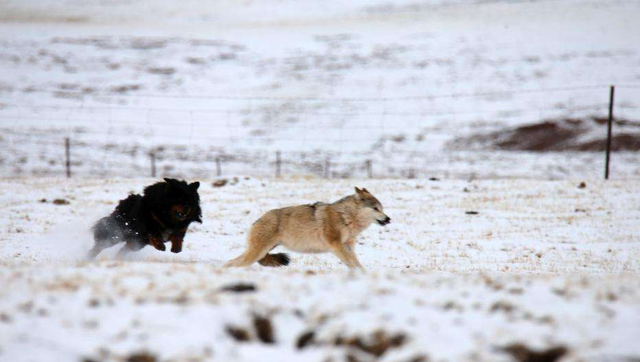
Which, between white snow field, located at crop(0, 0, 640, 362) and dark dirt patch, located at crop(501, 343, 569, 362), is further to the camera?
white snow field, located at crop(0, 0, 640, 362)

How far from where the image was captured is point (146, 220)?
1009 cm

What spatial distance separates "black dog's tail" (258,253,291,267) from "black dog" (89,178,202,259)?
1.82m

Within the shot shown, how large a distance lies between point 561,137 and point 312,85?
22304 mm

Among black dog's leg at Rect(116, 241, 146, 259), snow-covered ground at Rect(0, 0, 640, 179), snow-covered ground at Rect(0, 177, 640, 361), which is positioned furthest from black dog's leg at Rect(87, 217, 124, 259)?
snow-covered ground at Rect(0, 0, 640, 179)

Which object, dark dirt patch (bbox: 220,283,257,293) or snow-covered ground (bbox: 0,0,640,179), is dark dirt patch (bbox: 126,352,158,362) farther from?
snow-covered ground (bbox: 0,0,640,179)

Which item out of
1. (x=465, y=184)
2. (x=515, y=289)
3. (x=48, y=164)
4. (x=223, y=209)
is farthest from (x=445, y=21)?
(x=515, y=289)

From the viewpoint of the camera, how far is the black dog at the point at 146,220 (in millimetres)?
10070

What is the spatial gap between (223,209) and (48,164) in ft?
80.8

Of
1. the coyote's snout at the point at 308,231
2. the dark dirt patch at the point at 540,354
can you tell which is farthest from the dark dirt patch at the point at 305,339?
the coyote's snout at the point at 308,231

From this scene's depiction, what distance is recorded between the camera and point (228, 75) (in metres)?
59.1

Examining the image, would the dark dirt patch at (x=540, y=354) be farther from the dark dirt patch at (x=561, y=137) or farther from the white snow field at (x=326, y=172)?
the dark dirt patch at (x=561, y=137)

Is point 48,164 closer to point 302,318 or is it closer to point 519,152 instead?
point 519,152

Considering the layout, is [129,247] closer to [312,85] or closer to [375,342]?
[375,342]

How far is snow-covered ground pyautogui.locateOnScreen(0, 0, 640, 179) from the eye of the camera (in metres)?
38.9
